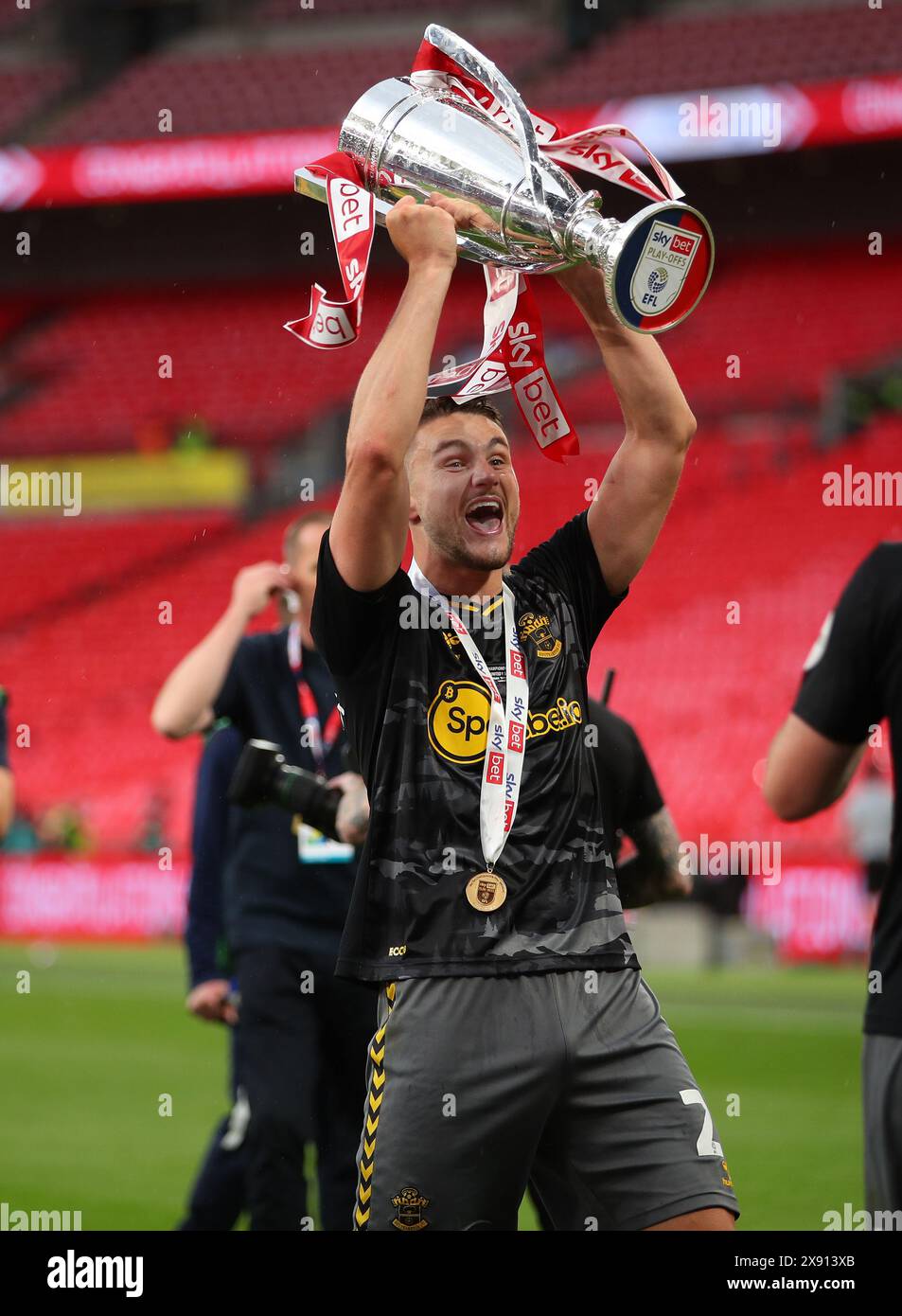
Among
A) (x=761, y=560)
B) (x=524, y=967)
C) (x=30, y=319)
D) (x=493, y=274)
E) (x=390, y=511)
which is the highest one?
(x=30, y=319)

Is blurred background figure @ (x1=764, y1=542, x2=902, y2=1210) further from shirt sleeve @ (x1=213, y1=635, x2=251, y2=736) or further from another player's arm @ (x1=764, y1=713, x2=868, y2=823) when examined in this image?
shirt sleeve @ (x1=213, y1=635, x2=251, y2=736)

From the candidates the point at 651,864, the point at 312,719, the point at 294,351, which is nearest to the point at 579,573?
the point at 651,864

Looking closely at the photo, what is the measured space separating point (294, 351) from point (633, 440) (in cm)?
1671

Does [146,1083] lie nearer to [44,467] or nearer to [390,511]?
[390,511]

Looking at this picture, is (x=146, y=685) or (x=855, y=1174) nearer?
(x=855, y=1174)

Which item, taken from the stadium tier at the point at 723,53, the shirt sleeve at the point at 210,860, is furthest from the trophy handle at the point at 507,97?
the stadium tier at the point at 723,53

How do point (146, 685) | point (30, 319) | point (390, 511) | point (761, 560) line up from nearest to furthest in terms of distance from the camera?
point (390, 511) < point (761, 560) < point (146, 685) < point (30, 319)

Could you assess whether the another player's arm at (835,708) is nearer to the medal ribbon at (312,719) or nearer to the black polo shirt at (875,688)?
the black polo shirt at (875,688)

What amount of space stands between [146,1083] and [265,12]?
573 inches

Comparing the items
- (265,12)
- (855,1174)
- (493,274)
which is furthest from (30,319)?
(493,274)

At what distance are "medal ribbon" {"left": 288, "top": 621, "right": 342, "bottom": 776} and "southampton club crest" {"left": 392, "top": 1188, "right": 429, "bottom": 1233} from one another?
1.97 m

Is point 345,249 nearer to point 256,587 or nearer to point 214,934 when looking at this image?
point 256,587
